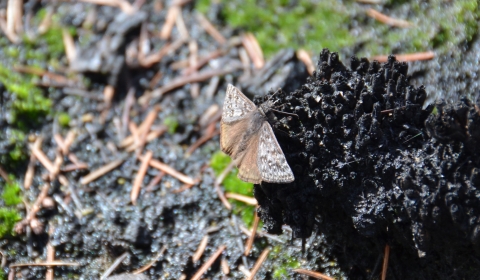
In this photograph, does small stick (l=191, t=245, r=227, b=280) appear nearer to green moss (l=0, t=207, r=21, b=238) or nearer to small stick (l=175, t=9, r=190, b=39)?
green moss (l=0, t=207, r=21, b=238)

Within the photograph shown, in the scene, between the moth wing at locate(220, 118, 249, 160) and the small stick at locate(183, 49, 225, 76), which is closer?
the moth wing at locate(220, 118, 249, 160)

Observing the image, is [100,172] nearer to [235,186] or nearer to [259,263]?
[235,186]

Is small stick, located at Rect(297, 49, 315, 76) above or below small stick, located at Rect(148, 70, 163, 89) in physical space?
above

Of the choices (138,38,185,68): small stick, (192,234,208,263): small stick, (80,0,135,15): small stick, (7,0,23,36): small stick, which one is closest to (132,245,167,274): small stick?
(192,234,208,263): small stick

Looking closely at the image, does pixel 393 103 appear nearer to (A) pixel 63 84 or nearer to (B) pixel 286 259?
(B) pixel 286 259

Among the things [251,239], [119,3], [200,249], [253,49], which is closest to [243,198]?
[251,239]

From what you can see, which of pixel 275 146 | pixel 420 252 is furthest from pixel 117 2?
pixel 420 252

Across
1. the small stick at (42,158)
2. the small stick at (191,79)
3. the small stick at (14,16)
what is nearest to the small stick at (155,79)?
the small stick at (191,79)

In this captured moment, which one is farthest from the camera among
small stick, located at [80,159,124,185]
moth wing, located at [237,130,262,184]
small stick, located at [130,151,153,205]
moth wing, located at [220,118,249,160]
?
small stick, located at [80,159,124,185]
